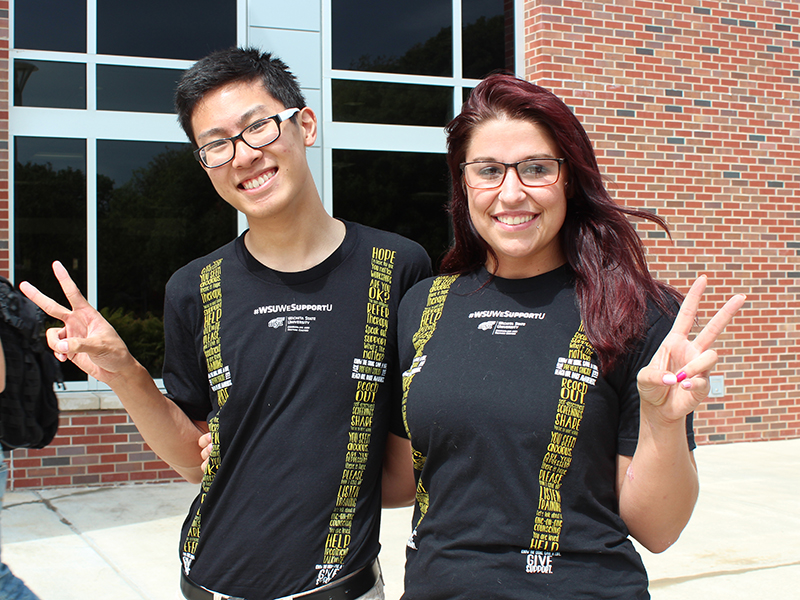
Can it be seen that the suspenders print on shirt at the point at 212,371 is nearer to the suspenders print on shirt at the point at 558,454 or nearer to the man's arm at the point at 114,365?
the man's arm at the point at 114,365

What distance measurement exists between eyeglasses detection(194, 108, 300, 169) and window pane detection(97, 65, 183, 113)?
459cm

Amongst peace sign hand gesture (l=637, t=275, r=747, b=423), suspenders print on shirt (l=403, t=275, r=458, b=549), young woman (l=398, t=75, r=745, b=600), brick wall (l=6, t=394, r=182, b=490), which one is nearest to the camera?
peace sign hand gesture (l=637, t=275, r=747, b=423)

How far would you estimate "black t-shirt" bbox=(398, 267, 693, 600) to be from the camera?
1.61m

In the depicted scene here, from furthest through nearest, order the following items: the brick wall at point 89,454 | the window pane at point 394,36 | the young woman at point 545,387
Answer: the window pane at point 394,36 < the brick wall at point 89,454 < the young woman at point 545,387

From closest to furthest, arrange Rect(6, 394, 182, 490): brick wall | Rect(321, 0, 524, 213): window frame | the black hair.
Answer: the black hair, Rect(6, 394, 182, 490): brick wall, Rect(321, 0, 524, 213): window frame

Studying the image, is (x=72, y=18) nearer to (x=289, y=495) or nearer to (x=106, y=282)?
(x=106, y=282)

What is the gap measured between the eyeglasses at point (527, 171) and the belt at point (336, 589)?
3.39 ft

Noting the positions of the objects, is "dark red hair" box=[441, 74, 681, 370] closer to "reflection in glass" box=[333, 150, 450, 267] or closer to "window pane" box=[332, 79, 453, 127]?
"reflection in glass" box=[333, 150, 450, 267]

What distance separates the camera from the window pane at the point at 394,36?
6.90m

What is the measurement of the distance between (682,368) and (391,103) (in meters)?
5.95

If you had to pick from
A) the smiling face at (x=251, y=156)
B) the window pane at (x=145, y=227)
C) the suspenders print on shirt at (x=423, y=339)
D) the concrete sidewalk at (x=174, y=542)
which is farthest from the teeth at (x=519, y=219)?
the window pane at (x=145, y=227)

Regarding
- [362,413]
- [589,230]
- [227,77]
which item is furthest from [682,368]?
[227,77]

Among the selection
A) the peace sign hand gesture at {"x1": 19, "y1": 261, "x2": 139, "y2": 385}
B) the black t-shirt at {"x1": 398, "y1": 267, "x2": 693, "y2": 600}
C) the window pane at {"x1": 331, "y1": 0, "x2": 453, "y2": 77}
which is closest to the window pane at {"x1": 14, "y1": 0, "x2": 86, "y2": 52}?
the window pane at {"x1": 331, "y1": 0, "x2": 453, "y2": 77}

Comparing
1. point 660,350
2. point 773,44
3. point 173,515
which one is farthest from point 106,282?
point 773,44
